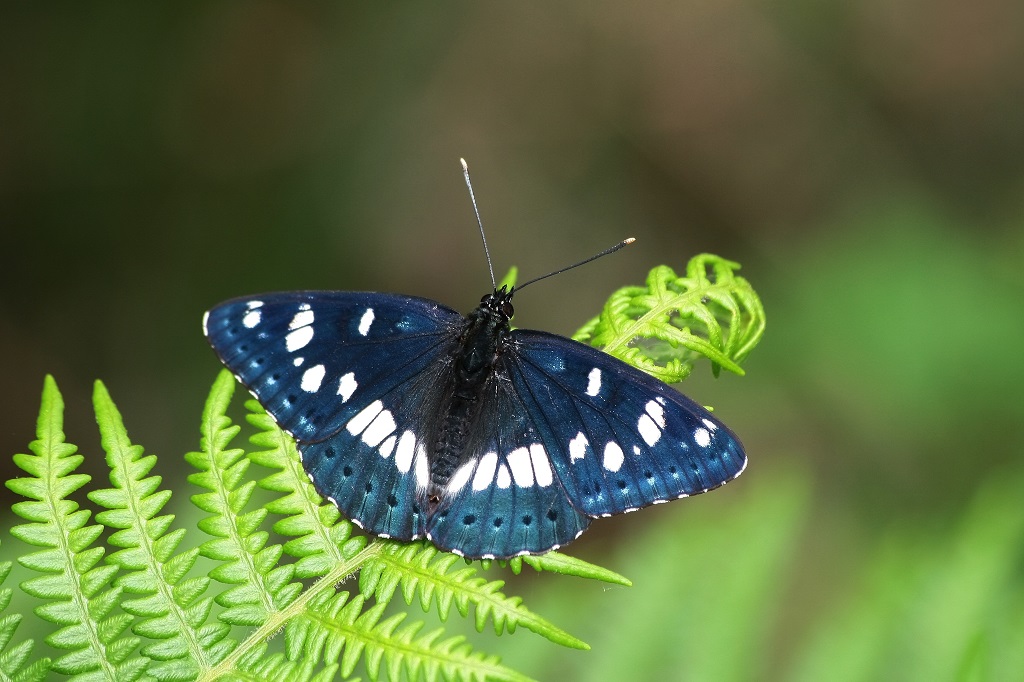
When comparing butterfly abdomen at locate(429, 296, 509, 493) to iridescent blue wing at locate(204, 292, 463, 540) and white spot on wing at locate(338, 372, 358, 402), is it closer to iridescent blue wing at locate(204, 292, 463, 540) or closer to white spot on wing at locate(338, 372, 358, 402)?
iridescent blue wing at locate(204, 292, 463, 540)

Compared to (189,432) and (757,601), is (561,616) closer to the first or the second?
(757,601)

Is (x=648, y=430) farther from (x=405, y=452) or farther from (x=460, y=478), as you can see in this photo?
(x=405, y=452)

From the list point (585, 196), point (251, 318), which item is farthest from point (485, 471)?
point (585, 196)

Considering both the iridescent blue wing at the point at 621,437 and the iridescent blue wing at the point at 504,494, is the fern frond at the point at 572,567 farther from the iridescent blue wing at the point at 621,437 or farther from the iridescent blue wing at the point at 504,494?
the iridescent blue wing at the point at 621,437

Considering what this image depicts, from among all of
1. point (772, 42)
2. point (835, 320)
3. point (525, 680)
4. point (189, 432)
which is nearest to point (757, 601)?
point (525, 680)

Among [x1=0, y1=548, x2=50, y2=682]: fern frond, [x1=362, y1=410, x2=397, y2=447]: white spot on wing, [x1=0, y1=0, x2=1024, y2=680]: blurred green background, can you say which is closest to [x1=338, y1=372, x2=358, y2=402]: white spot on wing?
[x1=362, y1=410, x2=397, y2=447]: white spot on wing
